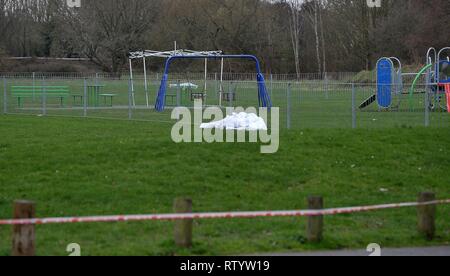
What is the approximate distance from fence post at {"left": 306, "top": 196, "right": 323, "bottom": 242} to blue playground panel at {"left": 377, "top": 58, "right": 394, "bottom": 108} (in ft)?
77.8

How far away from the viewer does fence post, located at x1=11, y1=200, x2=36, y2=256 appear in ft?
29.6

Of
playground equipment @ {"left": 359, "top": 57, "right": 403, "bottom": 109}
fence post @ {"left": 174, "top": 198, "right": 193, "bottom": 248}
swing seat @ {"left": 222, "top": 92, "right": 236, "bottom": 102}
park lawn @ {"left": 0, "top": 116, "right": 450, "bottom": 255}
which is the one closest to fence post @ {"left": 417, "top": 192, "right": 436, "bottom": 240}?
park lawn @ {"left": 0, "top": 116, "right": 450, "bottom": 255}

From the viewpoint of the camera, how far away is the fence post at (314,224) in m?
10.6

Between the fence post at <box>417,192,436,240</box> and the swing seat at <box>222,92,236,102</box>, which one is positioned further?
the swing seat at <box>222,92,236,102</box>

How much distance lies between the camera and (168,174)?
585 inches

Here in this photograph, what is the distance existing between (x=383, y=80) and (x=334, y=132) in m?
18.8

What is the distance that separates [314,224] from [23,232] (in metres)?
3.95

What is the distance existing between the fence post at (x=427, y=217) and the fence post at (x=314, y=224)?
1.65 m

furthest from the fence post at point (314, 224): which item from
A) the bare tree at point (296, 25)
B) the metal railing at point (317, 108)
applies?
the bare tree at point (296, 25)

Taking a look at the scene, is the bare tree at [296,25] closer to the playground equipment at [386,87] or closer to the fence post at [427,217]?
the playground equipment at [386,87]

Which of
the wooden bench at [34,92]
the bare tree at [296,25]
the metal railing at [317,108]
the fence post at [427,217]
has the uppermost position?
the bare tree at [296,25]

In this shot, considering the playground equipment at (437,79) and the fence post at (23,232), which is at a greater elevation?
the playground equipment at (437,79)

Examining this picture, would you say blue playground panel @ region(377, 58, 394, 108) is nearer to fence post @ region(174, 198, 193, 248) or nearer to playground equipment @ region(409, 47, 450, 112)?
playground equipment @ region(409, 47, 450, 112)
